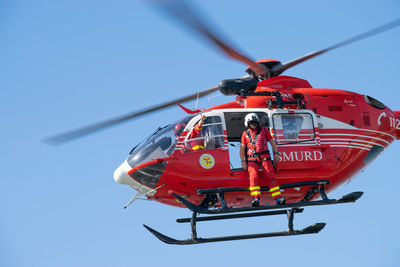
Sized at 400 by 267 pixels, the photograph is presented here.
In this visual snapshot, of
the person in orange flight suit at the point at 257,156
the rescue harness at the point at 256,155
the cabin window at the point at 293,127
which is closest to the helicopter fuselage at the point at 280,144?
the cabin window at the point at 293,127

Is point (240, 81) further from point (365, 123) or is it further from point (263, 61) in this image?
point (365, 123)

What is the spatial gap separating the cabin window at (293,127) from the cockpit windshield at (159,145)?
1.85 metres

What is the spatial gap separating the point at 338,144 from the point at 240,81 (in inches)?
106

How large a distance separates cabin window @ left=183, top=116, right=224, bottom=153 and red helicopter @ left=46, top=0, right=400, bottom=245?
20 millimetres

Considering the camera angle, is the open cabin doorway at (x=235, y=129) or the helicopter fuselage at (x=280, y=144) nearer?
the helicopter fuselage at (x=280, y=144)

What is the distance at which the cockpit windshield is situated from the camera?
12438 millimetres

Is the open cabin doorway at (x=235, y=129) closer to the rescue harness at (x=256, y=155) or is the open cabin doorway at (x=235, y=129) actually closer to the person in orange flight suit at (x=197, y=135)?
the rescue harness at (x=256, y=155)

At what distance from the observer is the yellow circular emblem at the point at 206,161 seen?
40.6 ft

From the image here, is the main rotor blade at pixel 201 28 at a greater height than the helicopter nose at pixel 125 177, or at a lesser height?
greater

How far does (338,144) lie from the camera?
13.4 meters

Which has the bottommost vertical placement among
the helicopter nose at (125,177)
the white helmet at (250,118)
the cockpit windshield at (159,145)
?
the helicopter nose at (125,177)

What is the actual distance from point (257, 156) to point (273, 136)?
0.67 m

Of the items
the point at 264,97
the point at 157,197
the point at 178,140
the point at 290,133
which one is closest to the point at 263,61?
the point at 264,97

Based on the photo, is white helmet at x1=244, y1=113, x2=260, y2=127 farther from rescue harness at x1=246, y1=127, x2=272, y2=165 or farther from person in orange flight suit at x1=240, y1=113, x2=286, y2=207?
rescue harness at x1=246, y1=127, x2=272, y2=165
